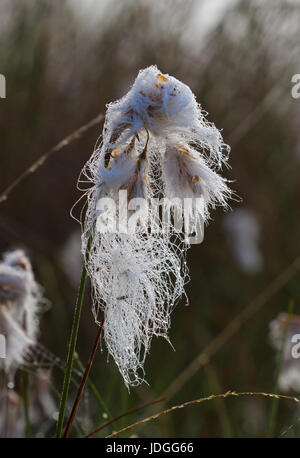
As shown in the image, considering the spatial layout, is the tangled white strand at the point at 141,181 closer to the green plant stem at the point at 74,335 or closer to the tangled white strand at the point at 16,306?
the green plant stem at the point at 74,335

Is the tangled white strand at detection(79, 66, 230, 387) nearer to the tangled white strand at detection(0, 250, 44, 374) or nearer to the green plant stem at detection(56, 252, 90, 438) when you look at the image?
the green plant stem at detection(56, 252, 90, 438)

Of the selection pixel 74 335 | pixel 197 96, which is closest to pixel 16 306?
pixel 74 335

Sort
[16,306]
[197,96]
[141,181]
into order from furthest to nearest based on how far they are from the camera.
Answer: [197,96] < [16,306] < [141,181]

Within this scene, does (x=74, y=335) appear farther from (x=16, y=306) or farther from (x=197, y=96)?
(x=197, y=96)

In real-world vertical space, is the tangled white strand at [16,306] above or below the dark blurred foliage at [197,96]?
below

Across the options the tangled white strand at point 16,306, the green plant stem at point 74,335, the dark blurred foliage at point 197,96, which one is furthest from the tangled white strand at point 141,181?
the dark blurred foliage at point 197,96

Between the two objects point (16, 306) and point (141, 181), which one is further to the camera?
point (16, 306)

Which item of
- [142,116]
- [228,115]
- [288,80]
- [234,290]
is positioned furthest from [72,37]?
[142,116]
